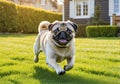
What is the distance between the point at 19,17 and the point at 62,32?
21565mm

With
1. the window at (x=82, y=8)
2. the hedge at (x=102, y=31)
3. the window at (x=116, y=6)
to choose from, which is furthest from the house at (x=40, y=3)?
the hedge at (x=102, y=31)

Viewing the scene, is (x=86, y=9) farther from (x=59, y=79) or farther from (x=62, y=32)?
(x=62, y=32)

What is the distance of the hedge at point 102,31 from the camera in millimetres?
Result: 21281

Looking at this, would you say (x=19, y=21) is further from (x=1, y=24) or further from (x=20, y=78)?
(x=20, y=78)

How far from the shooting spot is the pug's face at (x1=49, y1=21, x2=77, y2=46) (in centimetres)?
564

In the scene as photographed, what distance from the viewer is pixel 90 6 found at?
92.7 ft

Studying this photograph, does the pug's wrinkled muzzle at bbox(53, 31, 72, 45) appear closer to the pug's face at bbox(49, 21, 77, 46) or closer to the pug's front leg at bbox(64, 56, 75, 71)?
the pug's face at bbox(49, 21, 77, 46)

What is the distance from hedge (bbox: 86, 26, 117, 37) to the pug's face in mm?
15733

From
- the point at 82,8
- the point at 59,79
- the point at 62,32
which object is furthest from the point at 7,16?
the point at 62,32

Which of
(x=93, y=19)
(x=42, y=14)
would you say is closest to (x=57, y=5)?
(x=42, y=14)

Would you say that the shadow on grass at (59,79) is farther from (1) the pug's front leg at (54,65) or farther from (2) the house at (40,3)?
(2) the house at (40,3)

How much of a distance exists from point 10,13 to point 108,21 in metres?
7.37

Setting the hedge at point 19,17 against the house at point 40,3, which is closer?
the hedge at point 19,17

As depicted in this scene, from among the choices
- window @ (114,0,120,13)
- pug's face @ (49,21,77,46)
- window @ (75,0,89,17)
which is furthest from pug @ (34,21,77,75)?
window @ (75,0,89,17)
